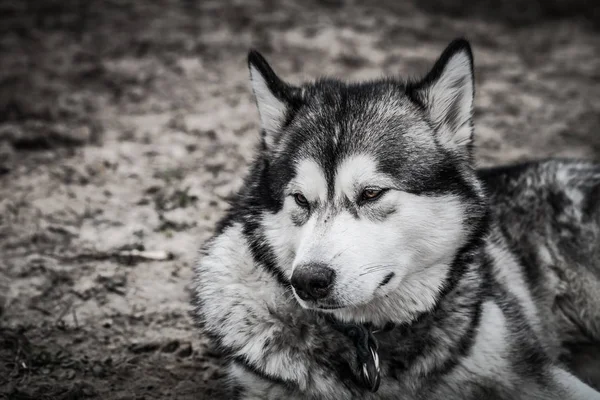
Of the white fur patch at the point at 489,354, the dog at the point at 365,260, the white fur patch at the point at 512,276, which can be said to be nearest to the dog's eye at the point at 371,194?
the dog at the point at 365,260

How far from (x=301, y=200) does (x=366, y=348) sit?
0.84 m

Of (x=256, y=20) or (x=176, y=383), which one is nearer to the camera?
(x=176, y=383)

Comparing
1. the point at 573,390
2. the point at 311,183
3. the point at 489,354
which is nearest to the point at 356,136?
the point at 311,183

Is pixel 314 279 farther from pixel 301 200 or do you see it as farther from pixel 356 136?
pixel 356 136

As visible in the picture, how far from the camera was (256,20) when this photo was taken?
935 cm

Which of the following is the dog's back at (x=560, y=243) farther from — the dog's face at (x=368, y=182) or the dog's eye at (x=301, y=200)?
the dog's eye at (x=301, y=200)

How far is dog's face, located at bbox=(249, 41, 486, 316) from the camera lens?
2.96 meters

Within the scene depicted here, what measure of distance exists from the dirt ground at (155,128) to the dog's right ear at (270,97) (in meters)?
1.55

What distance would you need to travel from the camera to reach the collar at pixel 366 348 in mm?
3166

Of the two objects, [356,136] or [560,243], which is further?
[560,243]

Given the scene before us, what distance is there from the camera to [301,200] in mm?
3213

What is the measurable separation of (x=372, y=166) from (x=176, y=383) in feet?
6.14

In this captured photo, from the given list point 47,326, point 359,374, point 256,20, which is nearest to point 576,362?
point 359,374

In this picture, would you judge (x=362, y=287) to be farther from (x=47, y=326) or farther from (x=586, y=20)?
(x=586, y=20)
